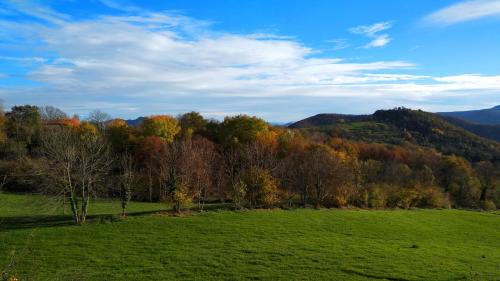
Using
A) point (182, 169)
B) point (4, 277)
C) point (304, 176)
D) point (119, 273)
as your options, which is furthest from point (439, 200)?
point (4, 277)

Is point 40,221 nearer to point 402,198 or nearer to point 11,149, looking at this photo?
point 402,198

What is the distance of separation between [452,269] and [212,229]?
18.0 m

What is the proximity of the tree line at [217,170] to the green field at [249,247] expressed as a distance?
3.91m

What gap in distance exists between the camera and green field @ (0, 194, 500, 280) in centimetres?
2322

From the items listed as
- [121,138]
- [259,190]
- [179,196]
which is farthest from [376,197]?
[121,138]

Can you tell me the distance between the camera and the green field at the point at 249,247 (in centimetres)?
2322

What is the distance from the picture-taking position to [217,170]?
62.4 meters

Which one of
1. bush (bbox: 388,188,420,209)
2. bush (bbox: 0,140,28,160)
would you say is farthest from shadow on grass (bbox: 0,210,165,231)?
bush (bbox: 0,140,28,160)

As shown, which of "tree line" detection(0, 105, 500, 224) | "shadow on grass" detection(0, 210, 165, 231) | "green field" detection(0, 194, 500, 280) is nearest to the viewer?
"green field" detection(0, 194, 500, 280)

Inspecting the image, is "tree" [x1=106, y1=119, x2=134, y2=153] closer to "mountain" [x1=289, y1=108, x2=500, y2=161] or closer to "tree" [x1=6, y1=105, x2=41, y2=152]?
"tree" [x1=6, y1=105, x2=41, y2=152]

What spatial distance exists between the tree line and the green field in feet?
12.8

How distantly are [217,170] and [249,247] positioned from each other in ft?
112

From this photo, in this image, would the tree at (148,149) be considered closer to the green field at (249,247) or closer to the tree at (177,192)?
the green field at (249,247)

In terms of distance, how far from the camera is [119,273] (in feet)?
75.3
